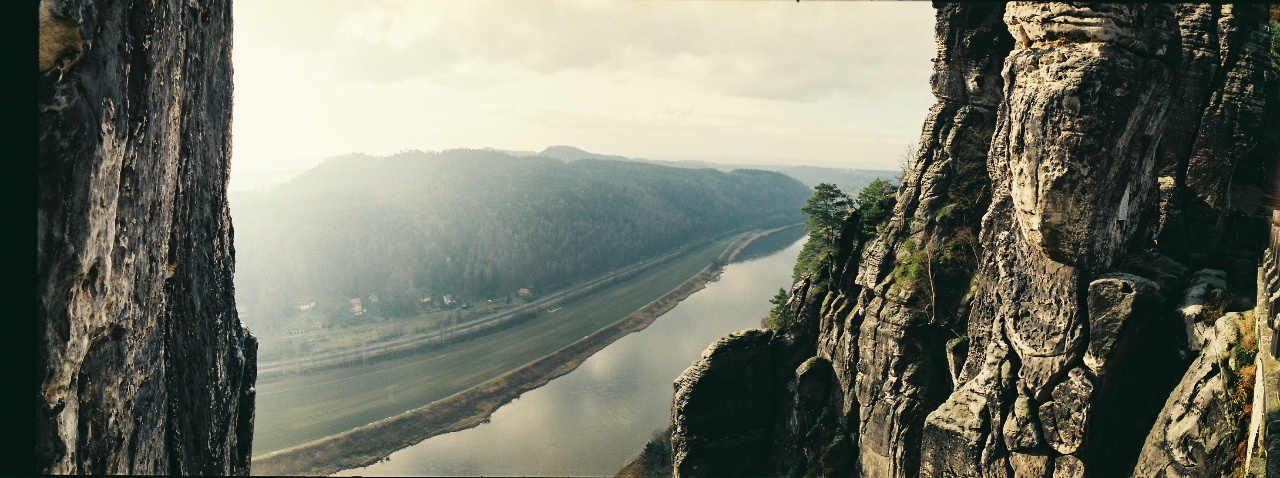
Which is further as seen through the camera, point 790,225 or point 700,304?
point 790,225

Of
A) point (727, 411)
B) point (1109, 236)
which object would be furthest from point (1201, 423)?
point (727, 411)

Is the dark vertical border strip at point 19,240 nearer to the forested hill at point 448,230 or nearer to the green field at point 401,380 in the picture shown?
the green field at point 401,380

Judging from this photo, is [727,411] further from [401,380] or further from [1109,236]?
[401,380]

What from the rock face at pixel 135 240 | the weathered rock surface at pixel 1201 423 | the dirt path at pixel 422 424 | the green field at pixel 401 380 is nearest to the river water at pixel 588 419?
the dirt path at pixel 422 424

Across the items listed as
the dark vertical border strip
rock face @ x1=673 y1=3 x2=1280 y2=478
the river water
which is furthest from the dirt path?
the dark vertical border strip

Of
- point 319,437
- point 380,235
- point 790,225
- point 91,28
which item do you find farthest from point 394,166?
point 91,28

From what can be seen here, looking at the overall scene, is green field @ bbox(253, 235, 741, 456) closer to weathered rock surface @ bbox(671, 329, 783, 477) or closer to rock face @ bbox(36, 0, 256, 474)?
weathered rock surface @ bbox(671, 329, 783, 477)

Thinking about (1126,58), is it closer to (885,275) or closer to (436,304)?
(885,275)
